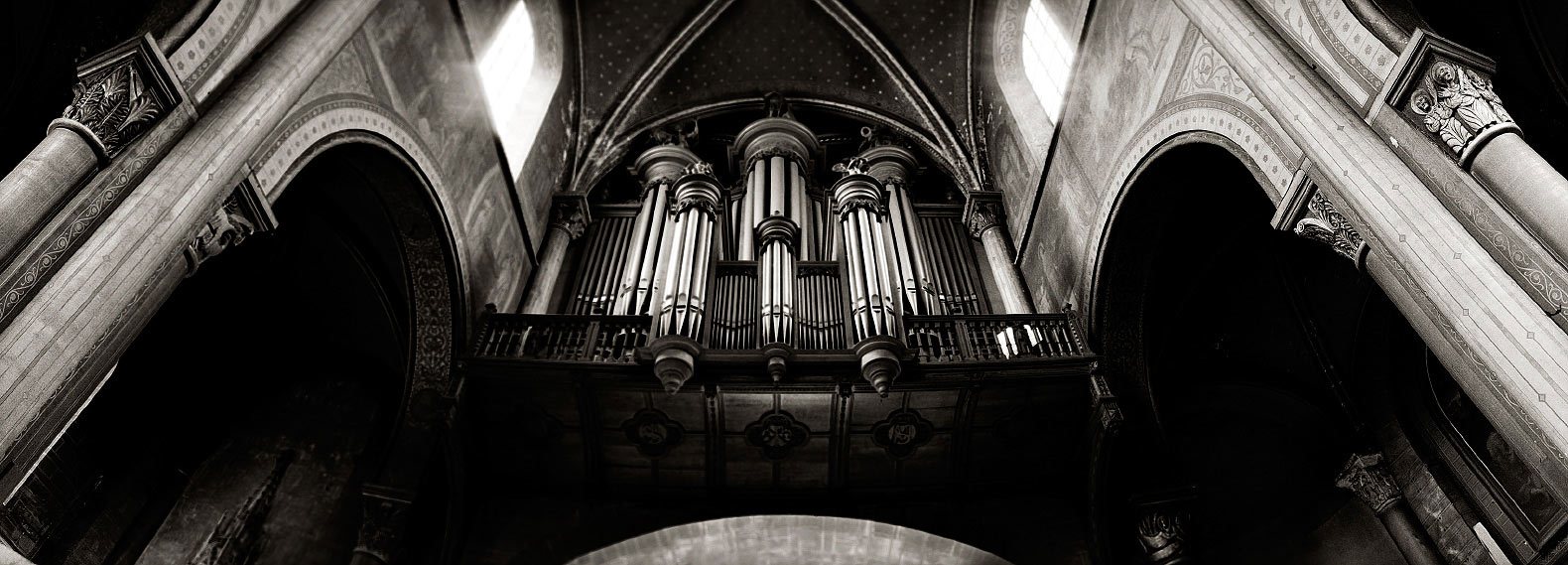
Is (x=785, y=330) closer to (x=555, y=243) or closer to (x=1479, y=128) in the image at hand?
(x=555, y=243)

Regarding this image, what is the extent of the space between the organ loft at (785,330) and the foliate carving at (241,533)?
0.03 metres

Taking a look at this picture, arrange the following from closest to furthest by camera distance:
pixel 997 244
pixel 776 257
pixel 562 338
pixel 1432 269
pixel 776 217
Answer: pixel 1432 269 < pixel 562 338 < pixel 776 257 < pixel 776 217 < pixel 997 244

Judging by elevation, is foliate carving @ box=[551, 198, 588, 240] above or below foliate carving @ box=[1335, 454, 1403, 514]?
above

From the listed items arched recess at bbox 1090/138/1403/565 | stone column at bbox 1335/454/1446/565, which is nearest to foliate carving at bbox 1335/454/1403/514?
stone column at bbox 1335/454/1446/565

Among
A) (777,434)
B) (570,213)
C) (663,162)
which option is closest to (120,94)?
(777,434)

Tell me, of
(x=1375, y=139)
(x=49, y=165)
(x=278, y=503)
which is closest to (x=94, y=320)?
(x=49, y=165)

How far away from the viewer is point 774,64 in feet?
47.6

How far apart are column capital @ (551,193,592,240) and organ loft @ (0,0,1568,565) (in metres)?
0.51

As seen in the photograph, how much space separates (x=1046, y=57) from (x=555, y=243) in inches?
237

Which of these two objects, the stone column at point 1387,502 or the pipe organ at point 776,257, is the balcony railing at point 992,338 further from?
the stone column at point 1387,502

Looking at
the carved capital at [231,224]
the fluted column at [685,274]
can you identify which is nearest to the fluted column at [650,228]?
the fluted column at [685,274]

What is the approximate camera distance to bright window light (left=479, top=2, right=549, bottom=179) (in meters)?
10.3

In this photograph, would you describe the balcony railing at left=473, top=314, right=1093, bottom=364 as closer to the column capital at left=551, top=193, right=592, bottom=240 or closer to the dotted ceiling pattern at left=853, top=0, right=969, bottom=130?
the column capital at left=551, top=193, right=592, bottom=240

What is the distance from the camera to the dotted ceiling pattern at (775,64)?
14.1m
